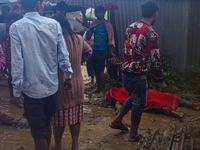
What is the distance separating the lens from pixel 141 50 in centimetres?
328

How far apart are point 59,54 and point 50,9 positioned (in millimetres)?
5346

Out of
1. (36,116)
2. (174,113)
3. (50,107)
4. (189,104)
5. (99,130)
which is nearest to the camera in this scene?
(36,116)

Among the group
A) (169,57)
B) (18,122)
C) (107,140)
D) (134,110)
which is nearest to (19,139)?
(18,122)

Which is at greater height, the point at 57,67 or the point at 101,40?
the point at 57,67

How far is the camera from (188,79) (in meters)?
6.65

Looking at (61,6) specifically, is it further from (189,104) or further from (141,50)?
(189,104)

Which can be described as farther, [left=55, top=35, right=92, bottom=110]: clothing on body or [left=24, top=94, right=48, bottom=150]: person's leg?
[left=55, top=35, right=92, bottom=110]: clothing on body

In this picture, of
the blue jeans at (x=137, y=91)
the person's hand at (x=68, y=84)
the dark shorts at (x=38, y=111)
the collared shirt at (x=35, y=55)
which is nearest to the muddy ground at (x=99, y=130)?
the blue jeans at (x=137, y=91)

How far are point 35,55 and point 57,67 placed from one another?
343 millimetres

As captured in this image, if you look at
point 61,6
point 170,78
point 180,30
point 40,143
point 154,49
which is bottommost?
A: point 170,78

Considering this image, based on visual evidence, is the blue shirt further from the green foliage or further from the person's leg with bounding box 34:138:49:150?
the person's leg with bounding box 34:138:49:150

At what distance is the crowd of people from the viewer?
2.41 m

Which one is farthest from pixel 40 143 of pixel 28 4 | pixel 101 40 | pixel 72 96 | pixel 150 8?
pixel 101 40

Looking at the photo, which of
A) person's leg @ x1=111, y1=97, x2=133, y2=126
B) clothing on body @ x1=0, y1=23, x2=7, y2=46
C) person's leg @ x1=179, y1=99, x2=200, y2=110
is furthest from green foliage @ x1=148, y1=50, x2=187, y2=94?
clothing on body @ x1=0, y1=23, x2=7, y2=46
